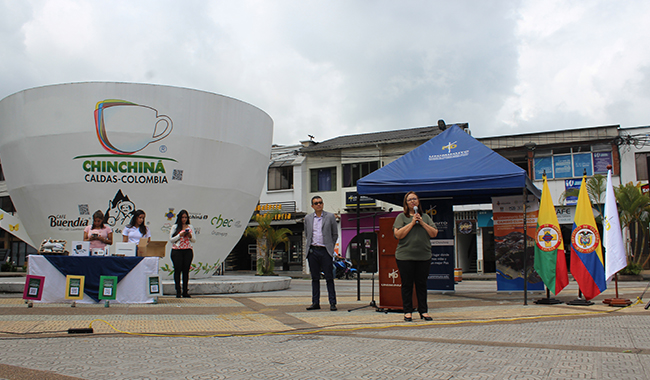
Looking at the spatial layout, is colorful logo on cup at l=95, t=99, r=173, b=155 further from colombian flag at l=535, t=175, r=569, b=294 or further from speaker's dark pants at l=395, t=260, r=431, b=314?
colombian flag at l=535, t=175, r=569, b=294

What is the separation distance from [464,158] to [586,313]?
308cm

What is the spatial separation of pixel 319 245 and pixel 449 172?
2574 millimetres

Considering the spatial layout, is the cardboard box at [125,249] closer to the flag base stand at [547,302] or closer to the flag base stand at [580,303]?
the flag base stand at [547,302]

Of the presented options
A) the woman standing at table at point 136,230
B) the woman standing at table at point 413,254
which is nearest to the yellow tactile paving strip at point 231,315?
the woman standing at table at point 413,254

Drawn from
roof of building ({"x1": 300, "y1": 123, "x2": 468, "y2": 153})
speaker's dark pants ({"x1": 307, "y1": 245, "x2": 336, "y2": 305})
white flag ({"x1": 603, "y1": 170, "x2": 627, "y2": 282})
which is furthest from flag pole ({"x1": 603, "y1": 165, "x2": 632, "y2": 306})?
roof of building ({"x1": 300, "y1": 123, "x2": 468, "y2": 153})

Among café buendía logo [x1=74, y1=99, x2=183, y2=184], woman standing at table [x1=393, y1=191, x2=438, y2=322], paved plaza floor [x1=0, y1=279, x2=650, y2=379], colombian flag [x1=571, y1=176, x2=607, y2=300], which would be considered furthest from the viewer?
café buendía logo [x1=74, y1=99, x2=183, y2=184]

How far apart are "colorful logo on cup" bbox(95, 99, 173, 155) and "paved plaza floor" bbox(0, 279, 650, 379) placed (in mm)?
4520

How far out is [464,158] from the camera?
8523 millimetres

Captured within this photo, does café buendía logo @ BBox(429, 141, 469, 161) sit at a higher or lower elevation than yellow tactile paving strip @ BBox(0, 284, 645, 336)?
higher

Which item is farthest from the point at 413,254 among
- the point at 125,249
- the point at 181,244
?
the point at 125,249

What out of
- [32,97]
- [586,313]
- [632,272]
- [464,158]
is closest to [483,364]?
[586,313]

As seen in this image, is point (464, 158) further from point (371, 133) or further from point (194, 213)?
point (371, 133)

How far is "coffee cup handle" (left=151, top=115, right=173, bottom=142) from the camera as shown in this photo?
11.0 meters

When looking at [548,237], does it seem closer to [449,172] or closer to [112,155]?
[449,172]
